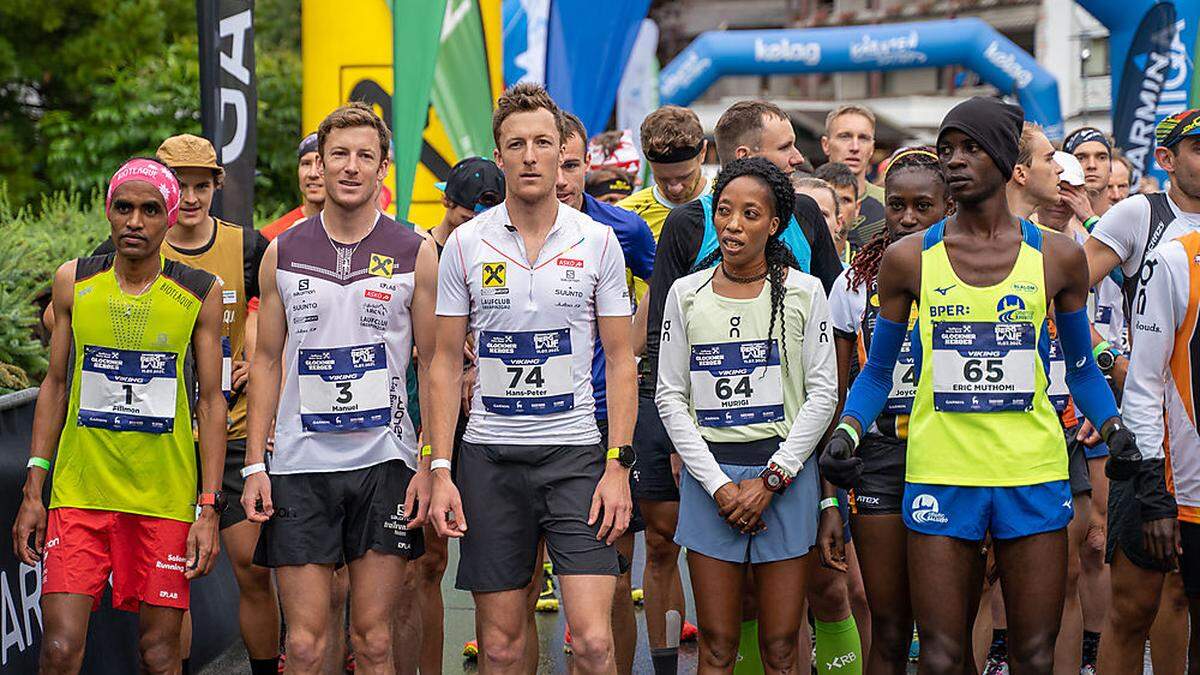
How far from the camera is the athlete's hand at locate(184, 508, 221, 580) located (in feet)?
18.1

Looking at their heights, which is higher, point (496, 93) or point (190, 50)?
point (190, 50)

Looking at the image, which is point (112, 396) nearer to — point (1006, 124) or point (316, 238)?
point (316, 238)

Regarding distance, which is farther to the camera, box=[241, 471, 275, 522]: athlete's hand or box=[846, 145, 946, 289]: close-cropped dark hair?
box=[846, 145, 946, 289]: close-cropped dark hair

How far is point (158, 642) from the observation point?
5.54 m

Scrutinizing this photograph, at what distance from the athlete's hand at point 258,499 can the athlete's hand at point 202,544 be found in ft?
1.10

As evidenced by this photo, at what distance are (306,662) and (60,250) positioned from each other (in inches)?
210

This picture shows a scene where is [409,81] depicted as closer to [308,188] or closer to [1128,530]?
[308,188]

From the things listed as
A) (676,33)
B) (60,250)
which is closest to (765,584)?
(60,250)

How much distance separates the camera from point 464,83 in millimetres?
10836

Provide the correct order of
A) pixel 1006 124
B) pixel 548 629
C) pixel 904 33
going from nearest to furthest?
pixel 1006 124 < pixel 548 629 < pixel 904 33

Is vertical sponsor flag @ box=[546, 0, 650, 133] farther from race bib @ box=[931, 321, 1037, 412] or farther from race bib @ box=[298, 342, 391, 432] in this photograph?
race bib @ box=[931, 321, 1037, 412]

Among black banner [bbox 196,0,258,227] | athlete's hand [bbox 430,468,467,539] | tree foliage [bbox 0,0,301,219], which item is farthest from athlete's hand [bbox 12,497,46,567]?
tree foliage [bbox 0,0,301,219]

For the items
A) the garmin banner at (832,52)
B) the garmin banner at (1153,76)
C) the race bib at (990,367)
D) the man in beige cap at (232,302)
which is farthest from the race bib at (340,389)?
the garmin banner at (832,52)

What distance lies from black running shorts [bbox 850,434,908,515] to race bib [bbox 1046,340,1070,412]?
1.76ft
